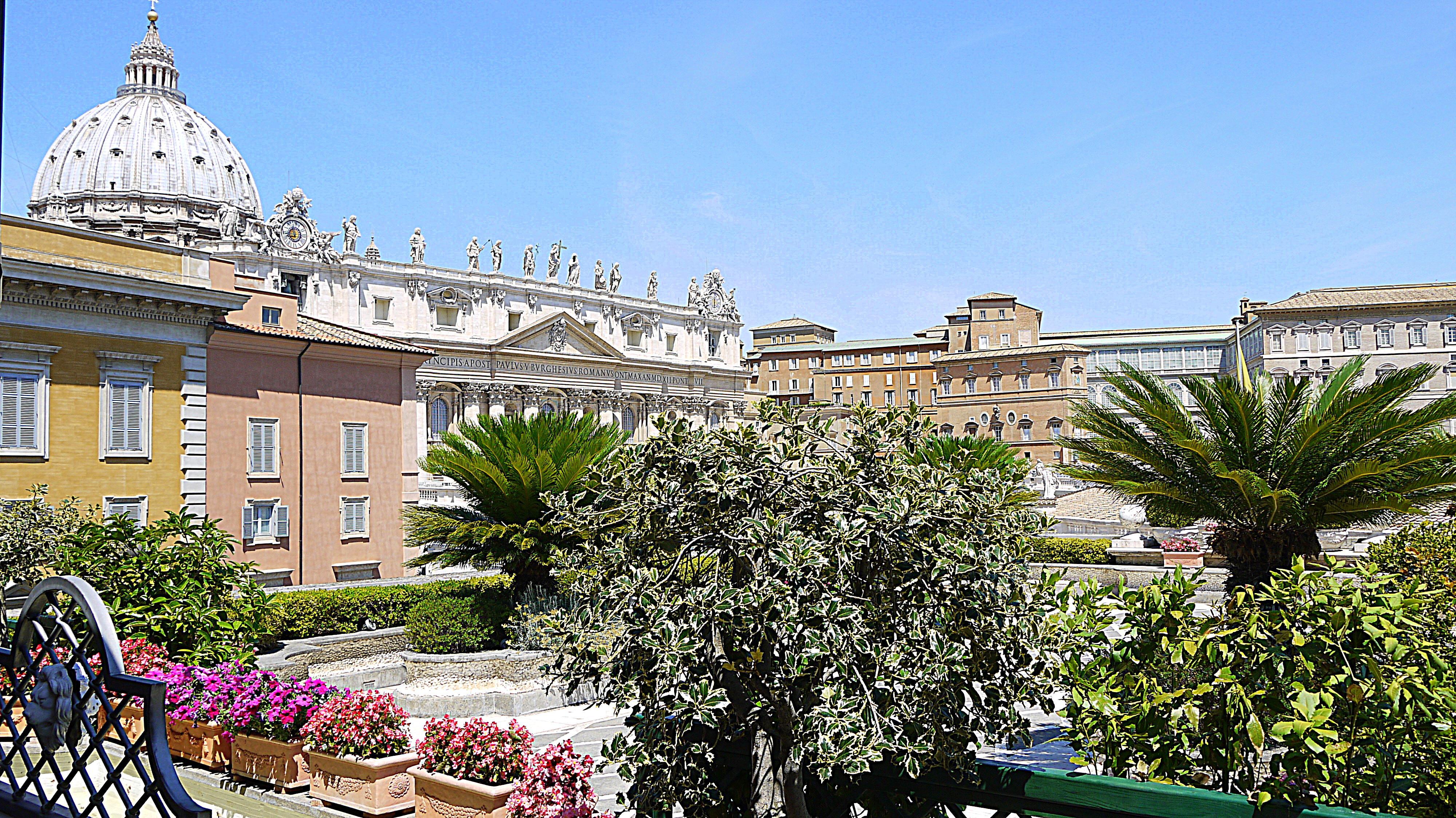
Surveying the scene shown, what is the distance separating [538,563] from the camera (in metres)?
17.4

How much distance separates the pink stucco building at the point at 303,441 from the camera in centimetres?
2212

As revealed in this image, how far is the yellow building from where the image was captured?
61.6ft

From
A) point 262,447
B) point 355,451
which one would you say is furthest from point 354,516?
point 262,447

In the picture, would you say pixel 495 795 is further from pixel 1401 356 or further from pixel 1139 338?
pixel 1139 338

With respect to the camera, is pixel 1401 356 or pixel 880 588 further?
pixel 1401 356

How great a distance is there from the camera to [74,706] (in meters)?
3.10

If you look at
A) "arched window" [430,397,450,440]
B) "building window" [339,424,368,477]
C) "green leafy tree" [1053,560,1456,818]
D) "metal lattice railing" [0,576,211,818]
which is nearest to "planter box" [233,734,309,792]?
"metal lattice railing" [0,576,211,818]

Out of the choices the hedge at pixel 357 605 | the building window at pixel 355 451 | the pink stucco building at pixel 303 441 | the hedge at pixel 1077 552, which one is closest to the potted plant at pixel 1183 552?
the hedge at pixel 1077 552

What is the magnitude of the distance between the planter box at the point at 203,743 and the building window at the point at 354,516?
1715 centimetres

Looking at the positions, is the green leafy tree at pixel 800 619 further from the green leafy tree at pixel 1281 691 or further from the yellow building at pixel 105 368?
the yellow building at pixel 105 368

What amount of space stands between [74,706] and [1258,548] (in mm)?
12829

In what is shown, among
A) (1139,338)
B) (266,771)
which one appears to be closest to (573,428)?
(266,771)

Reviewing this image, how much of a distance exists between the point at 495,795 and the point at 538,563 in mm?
11484

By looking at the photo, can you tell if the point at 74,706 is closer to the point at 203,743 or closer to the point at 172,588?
the point at 203,743
